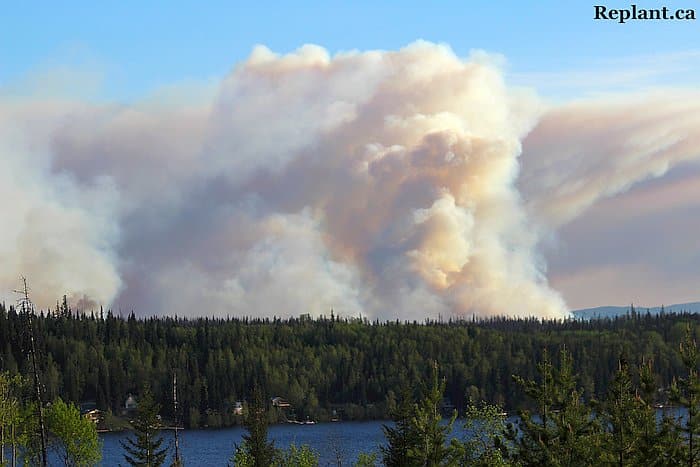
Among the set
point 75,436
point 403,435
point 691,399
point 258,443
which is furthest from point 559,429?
point 75,436

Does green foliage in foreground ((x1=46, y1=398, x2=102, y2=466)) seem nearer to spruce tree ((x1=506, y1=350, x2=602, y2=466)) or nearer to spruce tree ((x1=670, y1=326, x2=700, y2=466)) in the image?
spruce tree ((x1=506, y1=350, x2=602, y2=466))

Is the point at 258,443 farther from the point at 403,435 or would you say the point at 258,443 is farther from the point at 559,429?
the point at 559,429

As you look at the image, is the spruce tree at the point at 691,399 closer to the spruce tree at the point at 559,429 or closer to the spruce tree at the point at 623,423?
the spruce tree at the point at 623,423

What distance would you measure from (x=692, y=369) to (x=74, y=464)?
6776 cm

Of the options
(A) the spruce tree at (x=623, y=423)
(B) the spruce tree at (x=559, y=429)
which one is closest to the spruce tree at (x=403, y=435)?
(B) the spruce tree at (x=559, y=429)

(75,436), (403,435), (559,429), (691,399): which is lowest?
(403,435)

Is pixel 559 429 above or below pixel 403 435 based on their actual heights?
above

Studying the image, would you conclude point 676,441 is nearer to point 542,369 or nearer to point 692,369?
point 692,369

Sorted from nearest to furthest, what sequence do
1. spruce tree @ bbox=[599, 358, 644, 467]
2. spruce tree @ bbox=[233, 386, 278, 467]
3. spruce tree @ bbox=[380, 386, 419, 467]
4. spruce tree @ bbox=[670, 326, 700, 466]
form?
spruce tree @ bbox=[670, 326, 700, 466] → spruce tree @ bbox=[599, 358, 644, 467] → spruce tree @ bbox=[380, 386, 419, 467] → spruce tree @ bbox=[233, 386, 278, 467]

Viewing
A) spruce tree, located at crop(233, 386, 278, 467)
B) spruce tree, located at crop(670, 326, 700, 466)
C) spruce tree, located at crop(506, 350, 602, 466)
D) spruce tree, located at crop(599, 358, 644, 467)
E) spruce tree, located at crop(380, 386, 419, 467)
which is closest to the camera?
spruce tree, located at crop(506, 350, 602, 466)

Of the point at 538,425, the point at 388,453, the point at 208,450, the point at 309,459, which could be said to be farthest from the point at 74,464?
the point at 208,450

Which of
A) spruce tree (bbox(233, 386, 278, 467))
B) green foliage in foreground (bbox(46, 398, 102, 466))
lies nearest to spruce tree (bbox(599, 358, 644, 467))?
spruce tree (bbox(233, 386, 278, 467))

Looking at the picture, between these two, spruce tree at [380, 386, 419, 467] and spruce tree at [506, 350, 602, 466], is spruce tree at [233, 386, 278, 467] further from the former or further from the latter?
spruce tree at [506, 350, 602, 466]

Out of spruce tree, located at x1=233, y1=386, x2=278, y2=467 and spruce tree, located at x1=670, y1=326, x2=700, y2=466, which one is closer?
spruce tree, located at x1=670, y1=326, x2=700, y2=466
